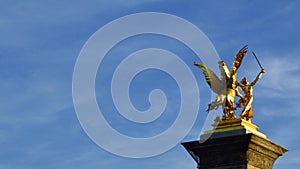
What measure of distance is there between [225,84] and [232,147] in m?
4.62

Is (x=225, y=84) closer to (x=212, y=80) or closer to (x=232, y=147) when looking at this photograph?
(x=212, y=80)

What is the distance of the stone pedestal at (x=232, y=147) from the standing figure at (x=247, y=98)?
813 millimetres

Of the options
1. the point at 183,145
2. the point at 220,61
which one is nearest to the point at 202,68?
the point at 220,61

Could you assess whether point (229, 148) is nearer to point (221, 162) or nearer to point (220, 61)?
point (221, 162)

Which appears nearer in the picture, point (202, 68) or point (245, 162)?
point (245, 162)

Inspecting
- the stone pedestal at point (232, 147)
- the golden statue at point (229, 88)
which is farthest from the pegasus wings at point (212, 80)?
the stone pedestal at point (232, 147)

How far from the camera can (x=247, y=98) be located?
63812 mm

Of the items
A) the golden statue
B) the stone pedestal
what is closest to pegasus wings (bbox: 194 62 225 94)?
the golden statue

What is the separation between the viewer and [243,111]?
63.2 metres

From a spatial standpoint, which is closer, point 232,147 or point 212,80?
point 232,147

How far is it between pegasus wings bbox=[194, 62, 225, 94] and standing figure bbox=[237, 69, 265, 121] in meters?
1.24

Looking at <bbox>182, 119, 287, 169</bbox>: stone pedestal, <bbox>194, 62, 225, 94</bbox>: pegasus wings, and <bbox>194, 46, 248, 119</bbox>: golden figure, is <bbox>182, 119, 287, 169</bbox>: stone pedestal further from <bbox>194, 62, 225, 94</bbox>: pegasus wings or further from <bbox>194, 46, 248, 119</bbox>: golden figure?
<bbox>194, 62, 225, 94</bbox>: pegasus wings

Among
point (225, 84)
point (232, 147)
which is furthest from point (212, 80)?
point (232, 147)

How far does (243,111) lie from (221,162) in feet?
11.8
